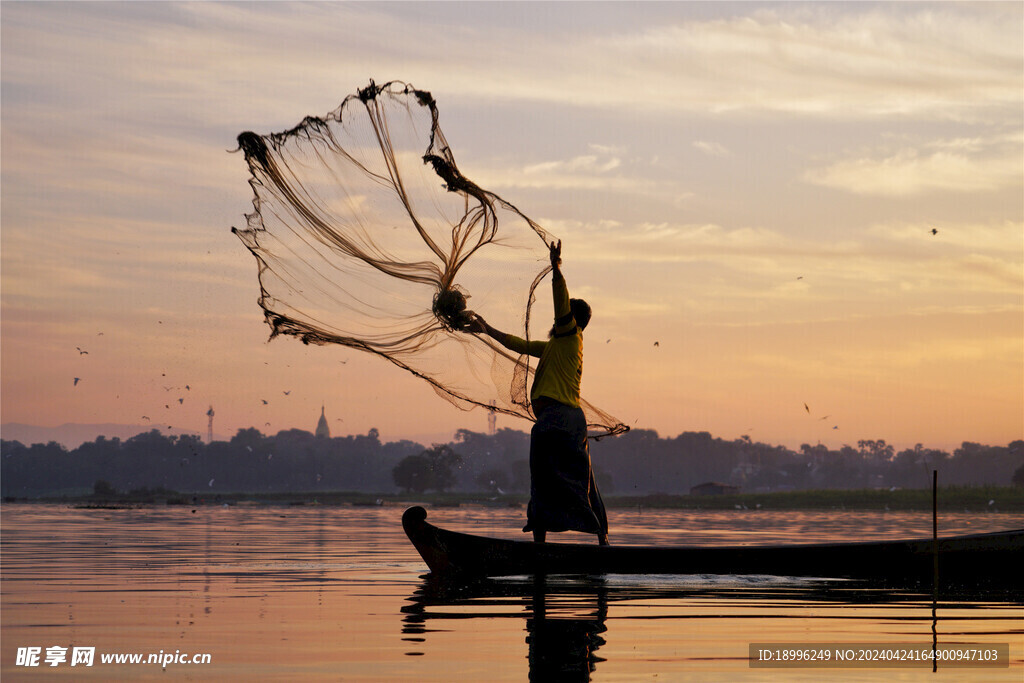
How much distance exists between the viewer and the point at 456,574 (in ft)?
42.0

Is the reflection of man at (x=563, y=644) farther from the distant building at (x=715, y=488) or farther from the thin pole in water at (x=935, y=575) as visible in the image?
the distant building at (x=715, y=488)

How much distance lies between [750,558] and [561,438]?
2.65 metres

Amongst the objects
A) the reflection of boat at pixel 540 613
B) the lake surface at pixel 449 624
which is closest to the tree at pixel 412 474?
the lake surface at pixel 449 624

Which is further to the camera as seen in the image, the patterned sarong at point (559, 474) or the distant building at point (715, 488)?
the distant building at point (715, 488)

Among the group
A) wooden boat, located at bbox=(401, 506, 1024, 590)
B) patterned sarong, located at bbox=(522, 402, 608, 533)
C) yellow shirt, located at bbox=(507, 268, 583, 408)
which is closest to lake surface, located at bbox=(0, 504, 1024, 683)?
wooden boat, located at bbox=(401, 506, 1024, 590)

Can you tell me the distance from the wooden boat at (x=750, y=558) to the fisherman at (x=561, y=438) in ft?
1.14

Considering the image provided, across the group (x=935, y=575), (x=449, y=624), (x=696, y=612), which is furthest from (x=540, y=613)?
(x=935, y=575)

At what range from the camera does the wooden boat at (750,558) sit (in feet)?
40.4

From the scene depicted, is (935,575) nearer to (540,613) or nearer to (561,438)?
(561,438)

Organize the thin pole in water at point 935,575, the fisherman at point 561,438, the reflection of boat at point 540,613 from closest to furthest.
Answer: the reflection of boat at point 540,613 < the thin pole in water at point 935,575 < the fisherman at point 561,438

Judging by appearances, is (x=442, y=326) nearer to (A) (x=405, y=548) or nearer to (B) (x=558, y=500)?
(B) (x=558, y=500)

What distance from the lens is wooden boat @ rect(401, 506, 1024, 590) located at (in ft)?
40.4

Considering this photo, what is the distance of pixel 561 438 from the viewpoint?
1218 centimetres

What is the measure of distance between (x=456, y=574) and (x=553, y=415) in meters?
2.23
